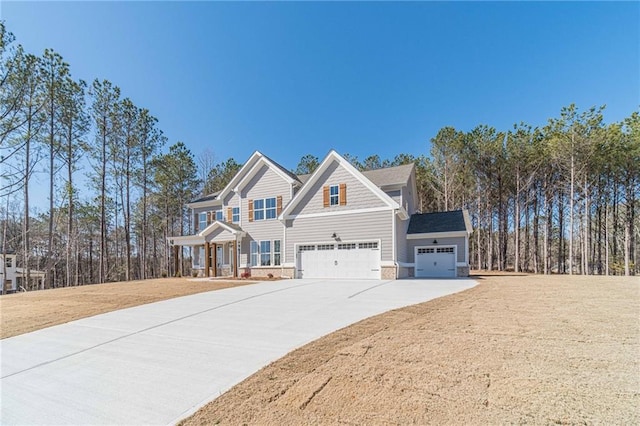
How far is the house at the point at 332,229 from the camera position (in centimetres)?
1678

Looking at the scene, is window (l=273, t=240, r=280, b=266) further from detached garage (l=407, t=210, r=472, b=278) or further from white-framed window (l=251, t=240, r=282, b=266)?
detached garage (l=407, t=210, r=472, b=278)

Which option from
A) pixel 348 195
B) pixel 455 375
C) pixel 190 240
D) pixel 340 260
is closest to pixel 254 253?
pixel 190 240

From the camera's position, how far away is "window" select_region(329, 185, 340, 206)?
59.0 ft

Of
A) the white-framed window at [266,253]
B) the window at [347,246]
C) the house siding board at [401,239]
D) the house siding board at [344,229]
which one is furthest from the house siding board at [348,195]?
the white-framed window at [266,253]

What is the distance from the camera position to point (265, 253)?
2050 cm

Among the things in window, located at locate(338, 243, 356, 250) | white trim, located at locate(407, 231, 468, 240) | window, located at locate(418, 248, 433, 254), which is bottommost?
window, located at locate(418, 248, 433, 254)

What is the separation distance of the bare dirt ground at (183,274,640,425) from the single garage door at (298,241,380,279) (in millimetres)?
9948

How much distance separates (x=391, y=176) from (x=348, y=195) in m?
3.86

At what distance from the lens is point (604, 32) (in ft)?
44.5

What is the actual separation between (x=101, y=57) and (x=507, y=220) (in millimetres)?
36121

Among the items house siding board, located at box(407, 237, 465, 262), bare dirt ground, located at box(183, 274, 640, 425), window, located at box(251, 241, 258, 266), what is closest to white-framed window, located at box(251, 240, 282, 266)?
window, located at box(251, 241, 258, 266)

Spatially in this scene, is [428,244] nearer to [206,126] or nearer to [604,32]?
[604,32]

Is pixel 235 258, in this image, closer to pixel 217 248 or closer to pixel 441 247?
pixel 217 248

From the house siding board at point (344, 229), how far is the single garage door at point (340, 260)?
1.27 feet
